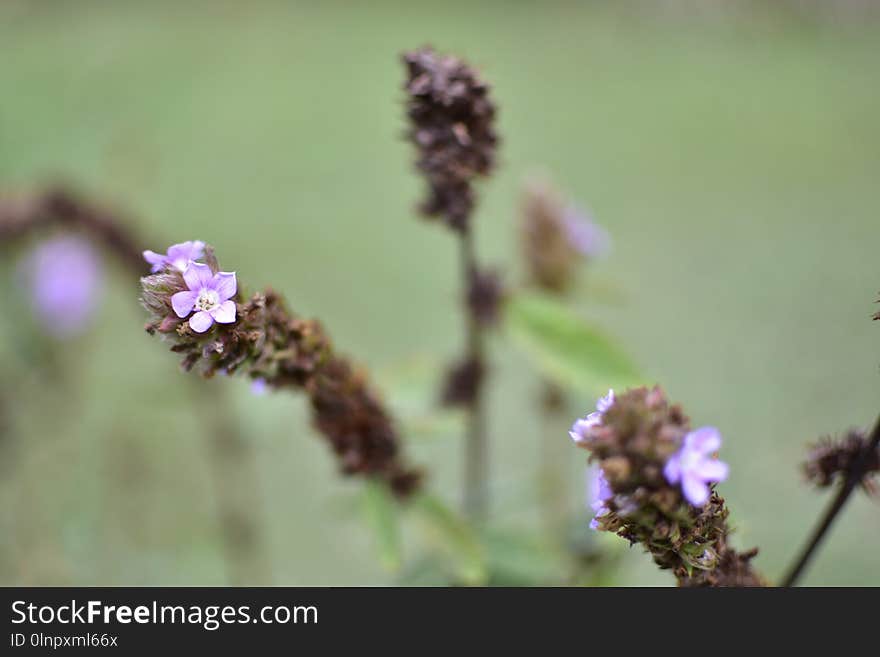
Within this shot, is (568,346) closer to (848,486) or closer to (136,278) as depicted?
(848,486)

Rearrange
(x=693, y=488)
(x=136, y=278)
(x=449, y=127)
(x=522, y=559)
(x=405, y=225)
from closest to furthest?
(x=693, y=488) → (x=449, y=127) → (x=522, y=559) → (x=136, y=278) → (x=405, y=225)

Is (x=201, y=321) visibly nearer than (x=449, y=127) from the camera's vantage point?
Yes

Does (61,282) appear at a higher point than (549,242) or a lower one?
higher

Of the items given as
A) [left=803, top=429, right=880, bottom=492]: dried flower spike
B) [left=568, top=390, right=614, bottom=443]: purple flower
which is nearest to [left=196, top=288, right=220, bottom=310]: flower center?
[left=568, top=390, right=614, bottom=443]: purple flower

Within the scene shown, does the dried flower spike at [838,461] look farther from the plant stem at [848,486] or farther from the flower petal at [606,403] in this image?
the flower petal at [606,403]

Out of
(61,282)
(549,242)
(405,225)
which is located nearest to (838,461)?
(549,242)

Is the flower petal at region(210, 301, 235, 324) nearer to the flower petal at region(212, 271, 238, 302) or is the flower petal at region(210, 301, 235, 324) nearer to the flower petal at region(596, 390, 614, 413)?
the flower petal at region(212, 271, 238, 302)

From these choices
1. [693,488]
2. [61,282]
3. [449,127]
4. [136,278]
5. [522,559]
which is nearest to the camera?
[693,488]
